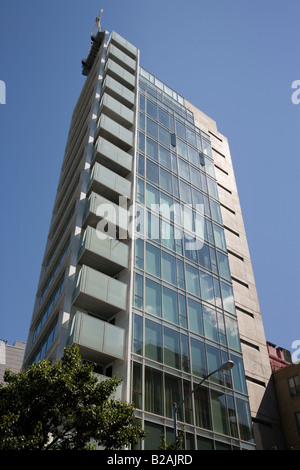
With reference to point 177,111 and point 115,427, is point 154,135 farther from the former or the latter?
point 115,427

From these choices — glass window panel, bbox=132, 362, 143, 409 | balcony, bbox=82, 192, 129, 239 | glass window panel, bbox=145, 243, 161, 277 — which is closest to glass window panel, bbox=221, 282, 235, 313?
glass window panel, bbox=145, 243, 161, 277

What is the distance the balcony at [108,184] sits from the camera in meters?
31.8

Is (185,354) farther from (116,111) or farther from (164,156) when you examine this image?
(116,111)

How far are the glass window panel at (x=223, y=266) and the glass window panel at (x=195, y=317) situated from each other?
5539mm

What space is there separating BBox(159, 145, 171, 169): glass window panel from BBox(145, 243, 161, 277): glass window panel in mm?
9866

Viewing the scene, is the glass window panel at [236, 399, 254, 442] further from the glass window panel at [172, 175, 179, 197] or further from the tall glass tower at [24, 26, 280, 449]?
the glass window panel at [172, 175, 179, 197]

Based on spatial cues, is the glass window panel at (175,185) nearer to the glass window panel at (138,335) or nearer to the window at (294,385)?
the glass window panel at (138,335)

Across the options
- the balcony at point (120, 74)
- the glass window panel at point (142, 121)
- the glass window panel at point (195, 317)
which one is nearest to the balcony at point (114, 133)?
the glass window panel at point (142, 121)

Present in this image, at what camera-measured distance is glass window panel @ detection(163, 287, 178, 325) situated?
27344mm

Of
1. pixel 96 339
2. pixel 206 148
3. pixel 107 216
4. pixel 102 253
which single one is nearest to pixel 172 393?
pixel 96 339

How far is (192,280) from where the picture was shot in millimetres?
31109

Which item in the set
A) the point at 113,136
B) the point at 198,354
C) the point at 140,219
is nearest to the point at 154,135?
the point at 113,136

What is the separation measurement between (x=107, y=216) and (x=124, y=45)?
2522 centimetres

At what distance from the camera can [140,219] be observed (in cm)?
3088
